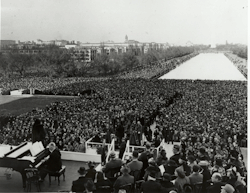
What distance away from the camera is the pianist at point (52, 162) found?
778cm

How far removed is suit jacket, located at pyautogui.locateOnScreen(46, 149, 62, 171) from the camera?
7.77 metres

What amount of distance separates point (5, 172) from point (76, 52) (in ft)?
252

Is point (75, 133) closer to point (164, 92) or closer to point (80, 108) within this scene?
point (80, 108)

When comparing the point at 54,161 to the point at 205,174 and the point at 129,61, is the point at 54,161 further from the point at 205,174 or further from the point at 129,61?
the point at 129,61

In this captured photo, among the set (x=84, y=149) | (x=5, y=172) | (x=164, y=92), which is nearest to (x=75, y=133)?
(x=84, y=149)

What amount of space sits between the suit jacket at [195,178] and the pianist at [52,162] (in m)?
3.50

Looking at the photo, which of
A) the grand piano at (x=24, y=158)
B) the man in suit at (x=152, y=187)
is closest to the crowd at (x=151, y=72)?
the grand piano at (x=24, y=158)

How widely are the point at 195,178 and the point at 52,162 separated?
12.3ft

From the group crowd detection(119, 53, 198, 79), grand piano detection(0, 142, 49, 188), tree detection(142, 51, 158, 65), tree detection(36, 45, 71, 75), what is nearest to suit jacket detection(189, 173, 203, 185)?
grand piano detection(0, 142, 49, 188)

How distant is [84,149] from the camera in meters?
11.7

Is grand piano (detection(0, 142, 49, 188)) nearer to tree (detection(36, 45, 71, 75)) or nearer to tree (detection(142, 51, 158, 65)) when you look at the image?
tree (detection(36, 45, 71, 75))

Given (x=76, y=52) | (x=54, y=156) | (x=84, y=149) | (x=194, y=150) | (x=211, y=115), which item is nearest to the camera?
(x=54, y=156)

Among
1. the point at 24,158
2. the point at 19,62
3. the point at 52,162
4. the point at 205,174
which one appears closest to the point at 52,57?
the point at 19,62

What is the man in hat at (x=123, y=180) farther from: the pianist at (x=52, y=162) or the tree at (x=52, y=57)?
the tree at (x=52, y=57)
